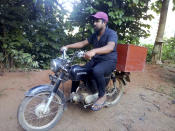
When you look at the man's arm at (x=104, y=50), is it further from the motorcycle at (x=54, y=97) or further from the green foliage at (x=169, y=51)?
the green foliage at (x=169, y=51)

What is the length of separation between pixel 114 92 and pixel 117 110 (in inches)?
17.1

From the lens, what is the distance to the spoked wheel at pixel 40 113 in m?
2.13

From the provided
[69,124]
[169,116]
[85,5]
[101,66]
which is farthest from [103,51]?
[85,5]

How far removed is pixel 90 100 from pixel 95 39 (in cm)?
122

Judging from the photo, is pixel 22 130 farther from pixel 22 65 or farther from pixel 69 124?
pixel 22 65

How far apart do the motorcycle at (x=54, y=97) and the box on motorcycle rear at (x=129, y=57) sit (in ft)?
1.50

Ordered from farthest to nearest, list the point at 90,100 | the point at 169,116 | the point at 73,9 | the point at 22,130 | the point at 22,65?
1. the point at 73,9
2. the point at 22,65
3. the point at 169,116
4. the point at 90,100
5. the point at 22,130

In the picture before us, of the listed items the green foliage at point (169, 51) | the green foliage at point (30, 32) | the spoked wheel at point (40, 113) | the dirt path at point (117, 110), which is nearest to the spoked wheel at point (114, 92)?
the dirt path at point (117, 110)

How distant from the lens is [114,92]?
3.33 metres

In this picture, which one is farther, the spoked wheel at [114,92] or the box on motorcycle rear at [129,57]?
the spoked wheel at [114,92]

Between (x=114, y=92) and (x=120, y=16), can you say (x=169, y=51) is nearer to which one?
(x=120, y=16)

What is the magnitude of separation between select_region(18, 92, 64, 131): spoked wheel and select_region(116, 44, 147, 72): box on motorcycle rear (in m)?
1.48

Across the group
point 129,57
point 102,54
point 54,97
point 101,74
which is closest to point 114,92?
point 129,57

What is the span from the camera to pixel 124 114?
2.92m
